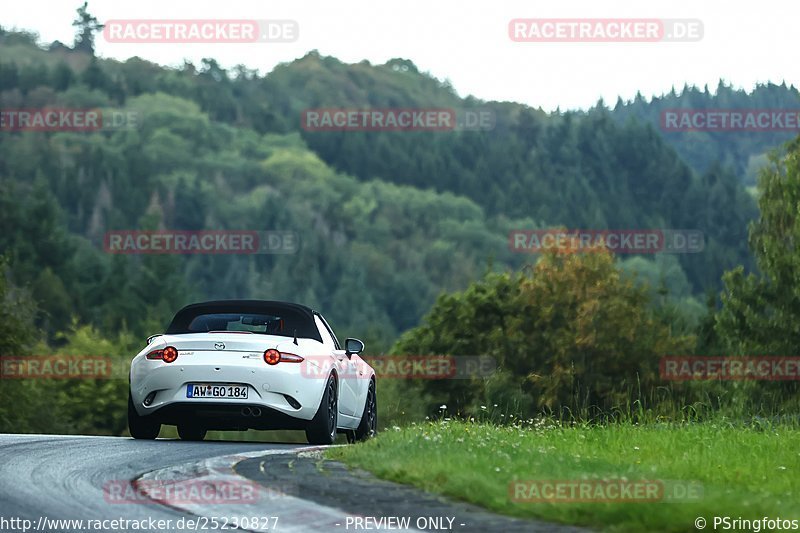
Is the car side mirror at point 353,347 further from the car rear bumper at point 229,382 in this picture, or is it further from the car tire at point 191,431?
the car tire at point 191,431

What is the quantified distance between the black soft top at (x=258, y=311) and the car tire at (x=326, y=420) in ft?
1.92

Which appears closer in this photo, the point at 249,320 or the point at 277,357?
the point at 277,357

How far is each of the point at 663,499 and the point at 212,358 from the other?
7233 mm

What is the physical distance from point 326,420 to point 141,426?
2.03 m

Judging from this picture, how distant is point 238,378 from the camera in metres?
14.6

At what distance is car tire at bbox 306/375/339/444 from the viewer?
49.1ft

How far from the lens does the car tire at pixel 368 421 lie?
671 inches

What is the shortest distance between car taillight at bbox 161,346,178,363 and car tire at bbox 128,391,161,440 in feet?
2.42

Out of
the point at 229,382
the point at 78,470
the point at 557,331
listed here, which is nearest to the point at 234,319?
the point at 229,382

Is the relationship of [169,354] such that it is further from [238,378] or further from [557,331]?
[557,331]

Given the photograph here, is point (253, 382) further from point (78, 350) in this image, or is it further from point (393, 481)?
point (78, 350)

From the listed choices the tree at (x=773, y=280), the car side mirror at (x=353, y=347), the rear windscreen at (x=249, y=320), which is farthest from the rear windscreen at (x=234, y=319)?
the tree at (x=773, y=280)

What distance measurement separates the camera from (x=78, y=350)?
113 m

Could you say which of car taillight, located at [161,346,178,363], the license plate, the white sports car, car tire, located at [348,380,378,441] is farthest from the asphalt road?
car tire, located at [348,380,378,441]
